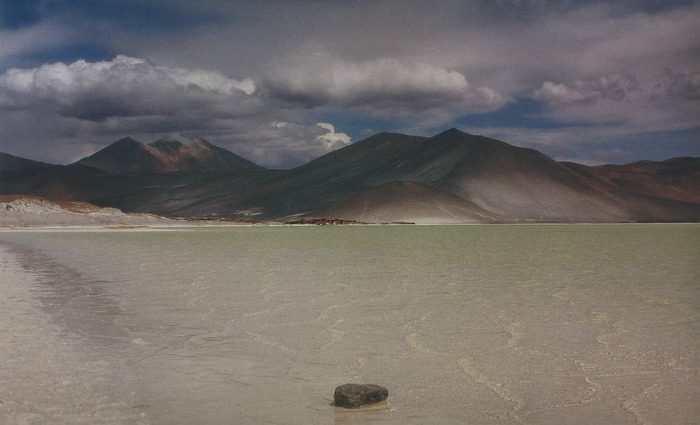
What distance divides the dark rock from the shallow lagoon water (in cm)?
15

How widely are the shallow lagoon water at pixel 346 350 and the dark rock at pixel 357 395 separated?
0.15 m

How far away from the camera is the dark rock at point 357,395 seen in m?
6.52

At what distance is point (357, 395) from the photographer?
6547mm

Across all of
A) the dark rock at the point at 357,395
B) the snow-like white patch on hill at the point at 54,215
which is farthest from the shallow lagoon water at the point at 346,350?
the snow-like white patch on hill at the point at 54,215

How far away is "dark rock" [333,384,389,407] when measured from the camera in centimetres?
652

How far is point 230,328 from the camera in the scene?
35.8ft

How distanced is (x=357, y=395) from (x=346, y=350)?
2.73m

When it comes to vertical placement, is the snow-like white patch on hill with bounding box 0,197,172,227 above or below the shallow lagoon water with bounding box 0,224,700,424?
above

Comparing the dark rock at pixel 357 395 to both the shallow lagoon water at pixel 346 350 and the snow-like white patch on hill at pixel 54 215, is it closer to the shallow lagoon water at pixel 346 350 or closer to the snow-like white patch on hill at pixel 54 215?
the shallow lagoon water at pixel 346 350

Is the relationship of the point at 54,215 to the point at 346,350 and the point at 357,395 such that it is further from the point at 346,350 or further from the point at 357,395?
the point at 357,395

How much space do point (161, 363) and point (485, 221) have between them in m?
159

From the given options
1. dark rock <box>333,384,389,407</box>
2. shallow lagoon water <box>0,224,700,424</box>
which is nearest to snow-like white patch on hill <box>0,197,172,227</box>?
shallow lagoon water <box>0,224,700,424</box>

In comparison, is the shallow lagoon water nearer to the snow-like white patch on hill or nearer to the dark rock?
the dark rock

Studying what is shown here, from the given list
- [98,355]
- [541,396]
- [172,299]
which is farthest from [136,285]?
[541,396]
